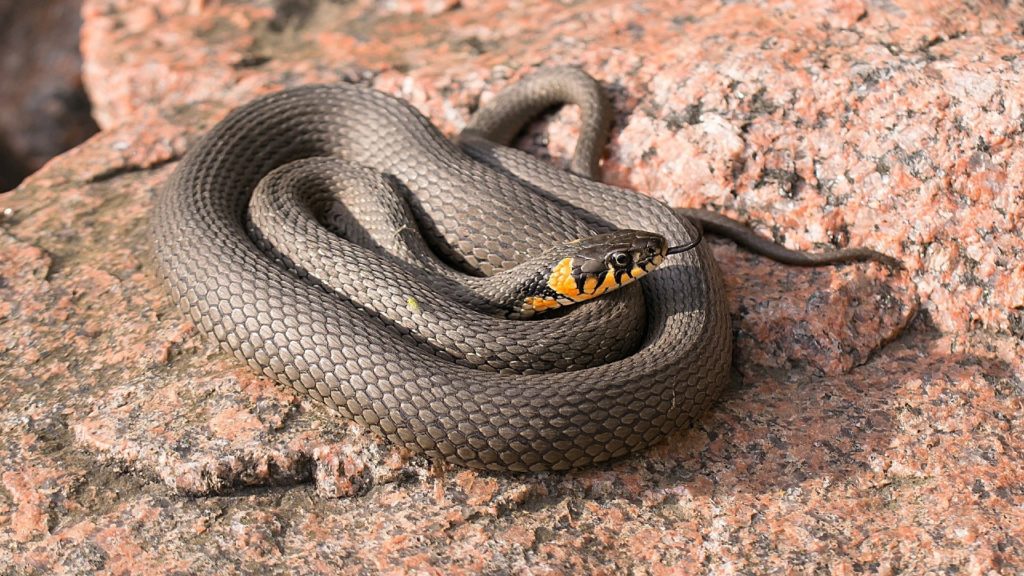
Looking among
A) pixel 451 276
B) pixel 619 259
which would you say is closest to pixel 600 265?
pixel 619 259

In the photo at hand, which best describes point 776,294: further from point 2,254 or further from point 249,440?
point 2,254

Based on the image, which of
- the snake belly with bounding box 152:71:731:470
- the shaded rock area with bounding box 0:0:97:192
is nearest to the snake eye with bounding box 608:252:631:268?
the snake belly with bounding box 152:71:731:470

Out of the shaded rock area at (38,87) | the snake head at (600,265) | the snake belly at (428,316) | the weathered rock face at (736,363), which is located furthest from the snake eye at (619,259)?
the shaded rock area at (38,87)

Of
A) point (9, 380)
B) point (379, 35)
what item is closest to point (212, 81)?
point (379, 35)

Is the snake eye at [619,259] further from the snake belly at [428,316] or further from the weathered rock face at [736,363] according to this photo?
the weathered rock face at [736,363]

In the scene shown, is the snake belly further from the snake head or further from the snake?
the snake head
